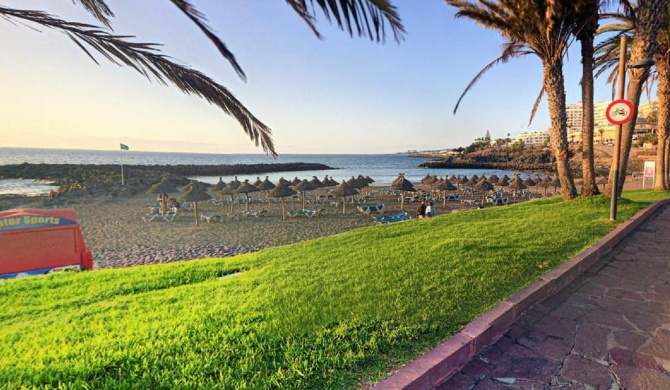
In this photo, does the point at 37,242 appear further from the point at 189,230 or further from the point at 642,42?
the point at 642,42

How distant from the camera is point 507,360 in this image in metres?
2.44

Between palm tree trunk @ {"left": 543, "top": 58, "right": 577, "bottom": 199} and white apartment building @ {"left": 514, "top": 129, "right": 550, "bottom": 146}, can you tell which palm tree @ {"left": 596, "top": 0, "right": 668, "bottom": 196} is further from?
white apartment building @ {"left": 514, "top": 129, "right": 550, "bottom": 146}

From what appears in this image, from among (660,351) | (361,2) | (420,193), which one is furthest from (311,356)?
(420,193)

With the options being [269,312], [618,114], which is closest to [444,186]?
[618,114]

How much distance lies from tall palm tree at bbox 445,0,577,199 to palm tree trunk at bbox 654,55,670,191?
6.24 meters

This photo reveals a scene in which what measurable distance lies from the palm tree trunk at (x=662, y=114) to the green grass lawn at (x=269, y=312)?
11377 mm

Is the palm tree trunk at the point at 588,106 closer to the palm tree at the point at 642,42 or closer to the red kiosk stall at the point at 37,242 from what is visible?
the palm tree at the point at 642,42

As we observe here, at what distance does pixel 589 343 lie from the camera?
8.62ft

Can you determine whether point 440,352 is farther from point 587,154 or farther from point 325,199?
point 325,199

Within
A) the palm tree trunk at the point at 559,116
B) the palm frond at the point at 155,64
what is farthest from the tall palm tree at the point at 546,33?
the palm frond at the point at 155,64

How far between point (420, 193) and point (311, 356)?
26311mm

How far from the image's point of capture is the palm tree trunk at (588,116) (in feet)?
31.8

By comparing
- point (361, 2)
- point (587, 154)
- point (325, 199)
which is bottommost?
point (325, 199)

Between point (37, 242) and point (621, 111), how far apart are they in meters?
11.9
